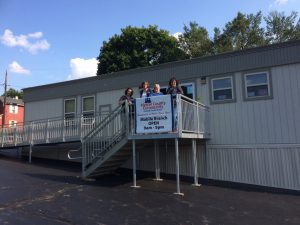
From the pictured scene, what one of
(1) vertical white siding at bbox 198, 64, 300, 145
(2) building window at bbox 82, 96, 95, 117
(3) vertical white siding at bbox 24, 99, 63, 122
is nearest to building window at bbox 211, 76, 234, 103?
(1) vertical white siding at bbox 198, 64, 300, 145

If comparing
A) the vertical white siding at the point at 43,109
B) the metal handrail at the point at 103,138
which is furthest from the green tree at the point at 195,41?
the metal handrail at the point at 103,138

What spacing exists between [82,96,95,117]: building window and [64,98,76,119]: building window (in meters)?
0.63

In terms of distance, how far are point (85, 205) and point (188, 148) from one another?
5922 millimetres

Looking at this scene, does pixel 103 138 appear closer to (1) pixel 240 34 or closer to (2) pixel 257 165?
(2) pixel 257 165

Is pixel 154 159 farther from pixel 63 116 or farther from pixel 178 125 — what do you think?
pixel 63 116

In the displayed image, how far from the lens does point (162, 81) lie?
46.9 feet

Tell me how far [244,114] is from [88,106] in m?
7.54

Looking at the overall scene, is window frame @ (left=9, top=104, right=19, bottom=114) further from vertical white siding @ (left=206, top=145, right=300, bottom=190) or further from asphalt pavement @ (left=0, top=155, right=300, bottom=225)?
vertical white siding @ (left=206, top=145, right=300, bottom=190)

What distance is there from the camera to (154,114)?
1050cm

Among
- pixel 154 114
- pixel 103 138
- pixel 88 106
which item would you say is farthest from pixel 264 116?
pixel 88 106

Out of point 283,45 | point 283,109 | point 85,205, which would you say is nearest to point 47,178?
point 85,205

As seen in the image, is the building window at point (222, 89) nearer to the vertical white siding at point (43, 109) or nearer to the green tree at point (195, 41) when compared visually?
the vertical white siding at point (43, 109)

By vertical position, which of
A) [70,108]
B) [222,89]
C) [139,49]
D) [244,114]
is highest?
[139,49]

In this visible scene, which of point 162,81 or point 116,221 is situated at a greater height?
point 162,81
